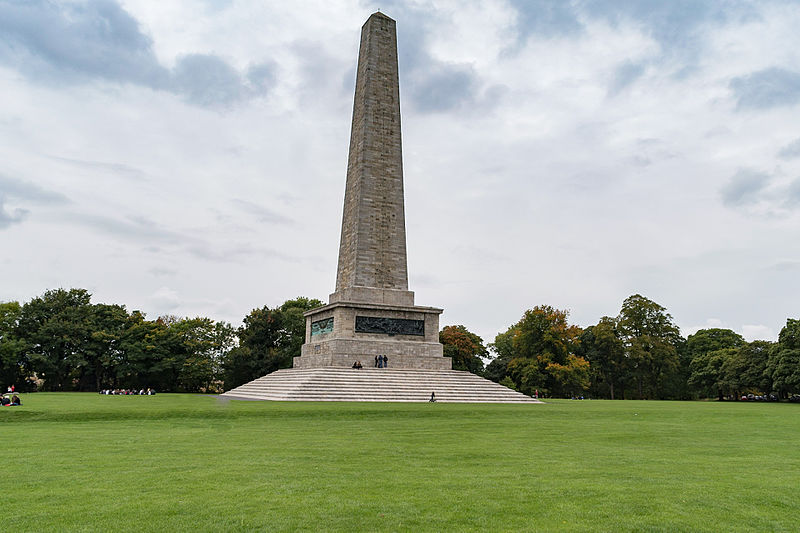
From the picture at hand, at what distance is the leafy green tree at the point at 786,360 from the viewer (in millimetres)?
40594

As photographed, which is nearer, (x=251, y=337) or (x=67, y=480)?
(x=67, y=480)

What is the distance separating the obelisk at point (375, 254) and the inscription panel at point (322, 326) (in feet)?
0.19

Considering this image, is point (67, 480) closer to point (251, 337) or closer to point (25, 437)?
point (25, 437)

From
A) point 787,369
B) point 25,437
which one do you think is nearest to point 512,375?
point 787,369

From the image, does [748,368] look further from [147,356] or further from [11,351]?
[11,351]

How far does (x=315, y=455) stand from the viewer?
30.8 ft

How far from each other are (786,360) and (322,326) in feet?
106

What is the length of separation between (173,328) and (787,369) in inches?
1802

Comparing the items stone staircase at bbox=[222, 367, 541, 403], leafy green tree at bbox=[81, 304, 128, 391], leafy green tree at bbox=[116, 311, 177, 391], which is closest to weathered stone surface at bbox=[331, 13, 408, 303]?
stone staircase at bbox=[222, 367, 541, 403]

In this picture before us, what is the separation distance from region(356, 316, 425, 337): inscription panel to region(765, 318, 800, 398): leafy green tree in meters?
26.4

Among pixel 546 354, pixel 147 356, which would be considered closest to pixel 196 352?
pixel 147 356

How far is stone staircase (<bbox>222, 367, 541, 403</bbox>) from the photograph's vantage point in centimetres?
2586

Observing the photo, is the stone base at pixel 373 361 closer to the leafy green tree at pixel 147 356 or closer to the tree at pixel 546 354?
the tree at pixel 546 354

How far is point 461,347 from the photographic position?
170ft
